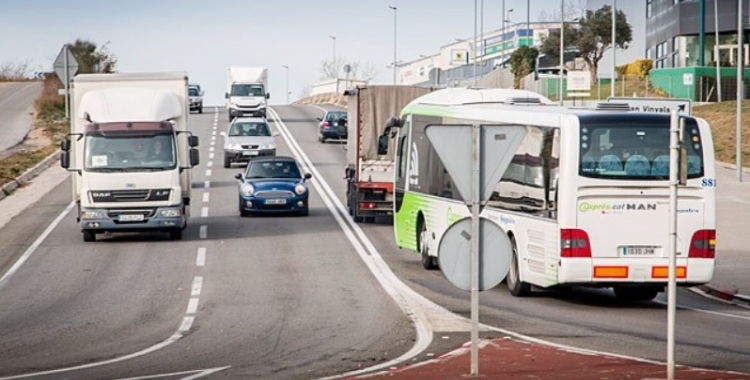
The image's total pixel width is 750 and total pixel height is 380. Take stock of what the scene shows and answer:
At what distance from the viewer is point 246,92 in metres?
77.6

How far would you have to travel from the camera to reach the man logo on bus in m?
28.3

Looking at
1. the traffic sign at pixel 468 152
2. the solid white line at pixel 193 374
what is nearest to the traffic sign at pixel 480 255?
the traffic sign at pixel 468 152

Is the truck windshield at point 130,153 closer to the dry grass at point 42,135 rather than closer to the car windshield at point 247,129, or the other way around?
the dry grass at point 42,135

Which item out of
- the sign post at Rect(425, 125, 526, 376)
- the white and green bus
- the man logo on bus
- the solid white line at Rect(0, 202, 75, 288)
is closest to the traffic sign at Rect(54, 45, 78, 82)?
the solid white line at Rect(0, 202, 75, 288)

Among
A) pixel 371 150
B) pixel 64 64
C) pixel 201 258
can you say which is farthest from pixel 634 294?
pixel 64 64

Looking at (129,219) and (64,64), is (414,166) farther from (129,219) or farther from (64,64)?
(64,64)

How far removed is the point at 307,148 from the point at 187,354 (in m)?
46.9

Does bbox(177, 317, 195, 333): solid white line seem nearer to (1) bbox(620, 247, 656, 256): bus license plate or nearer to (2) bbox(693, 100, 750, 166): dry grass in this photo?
(1) bbox(620, 247, 656, 256): bus license plate

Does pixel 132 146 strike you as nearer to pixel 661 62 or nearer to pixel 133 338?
pixel 133 338

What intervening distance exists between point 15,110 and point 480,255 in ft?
234

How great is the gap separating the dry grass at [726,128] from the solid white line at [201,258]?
30.9 metres

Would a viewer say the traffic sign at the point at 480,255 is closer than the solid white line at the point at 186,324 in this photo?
Yes

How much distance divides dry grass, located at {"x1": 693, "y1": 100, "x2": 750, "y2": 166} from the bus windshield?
1421 inches

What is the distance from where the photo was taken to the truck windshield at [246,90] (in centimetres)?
7750
